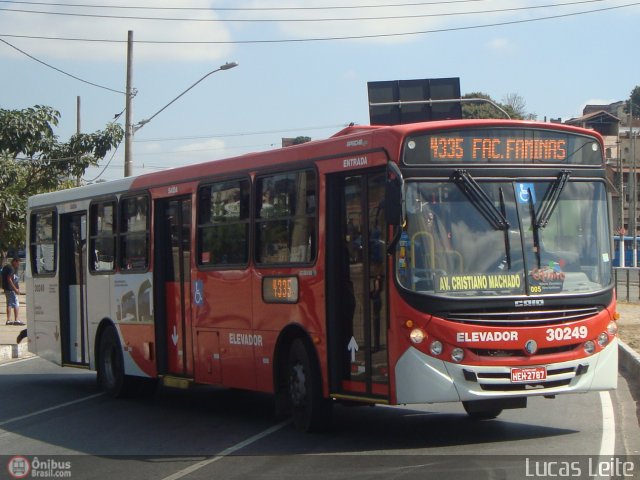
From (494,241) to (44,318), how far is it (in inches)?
383

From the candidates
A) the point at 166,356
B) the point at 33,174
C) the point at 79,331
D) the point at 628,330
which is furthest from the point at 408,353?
the point at 33,174

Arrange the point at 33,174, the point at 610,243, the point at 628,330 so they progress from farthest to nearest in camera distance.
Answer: the point at 33,174 → the point at 628,330 → the point at 610,243

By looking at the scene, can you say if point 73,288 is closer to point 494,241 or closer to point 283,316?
point 283,316

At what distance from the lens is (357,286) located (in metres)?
9.76

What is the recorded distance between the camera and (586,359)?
370 inches

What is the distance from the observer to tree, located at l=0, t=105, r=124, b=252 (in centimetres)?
2900

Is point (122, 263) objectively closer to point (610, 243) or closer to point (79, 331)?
point (79, 331)

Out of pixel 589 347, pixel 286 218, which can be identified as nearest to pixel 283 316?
pixel 286 218

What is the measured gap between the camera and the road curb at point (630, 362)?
1486 centimetres

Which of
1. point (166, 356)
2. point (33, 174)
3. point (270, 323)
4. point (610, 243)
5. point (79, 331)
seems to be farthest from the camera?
point (33, 174)

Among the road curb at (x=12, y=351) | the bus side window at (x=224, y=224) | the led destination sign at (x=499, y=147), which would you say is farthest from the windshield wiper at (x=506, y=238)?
the road curb at (x=12, y=351)

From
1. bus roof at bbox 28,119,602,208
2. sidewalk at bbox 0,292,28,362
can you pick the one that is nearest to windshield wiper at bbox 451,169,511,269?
bus roof at bbox 28,119,602,208

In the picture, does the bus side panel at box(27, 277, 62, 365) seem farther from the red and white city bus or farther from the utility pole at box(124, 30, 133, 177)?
the utility pole at box(124, 30, 133, 177)

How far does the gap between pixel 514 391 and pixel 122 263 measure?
712cm
